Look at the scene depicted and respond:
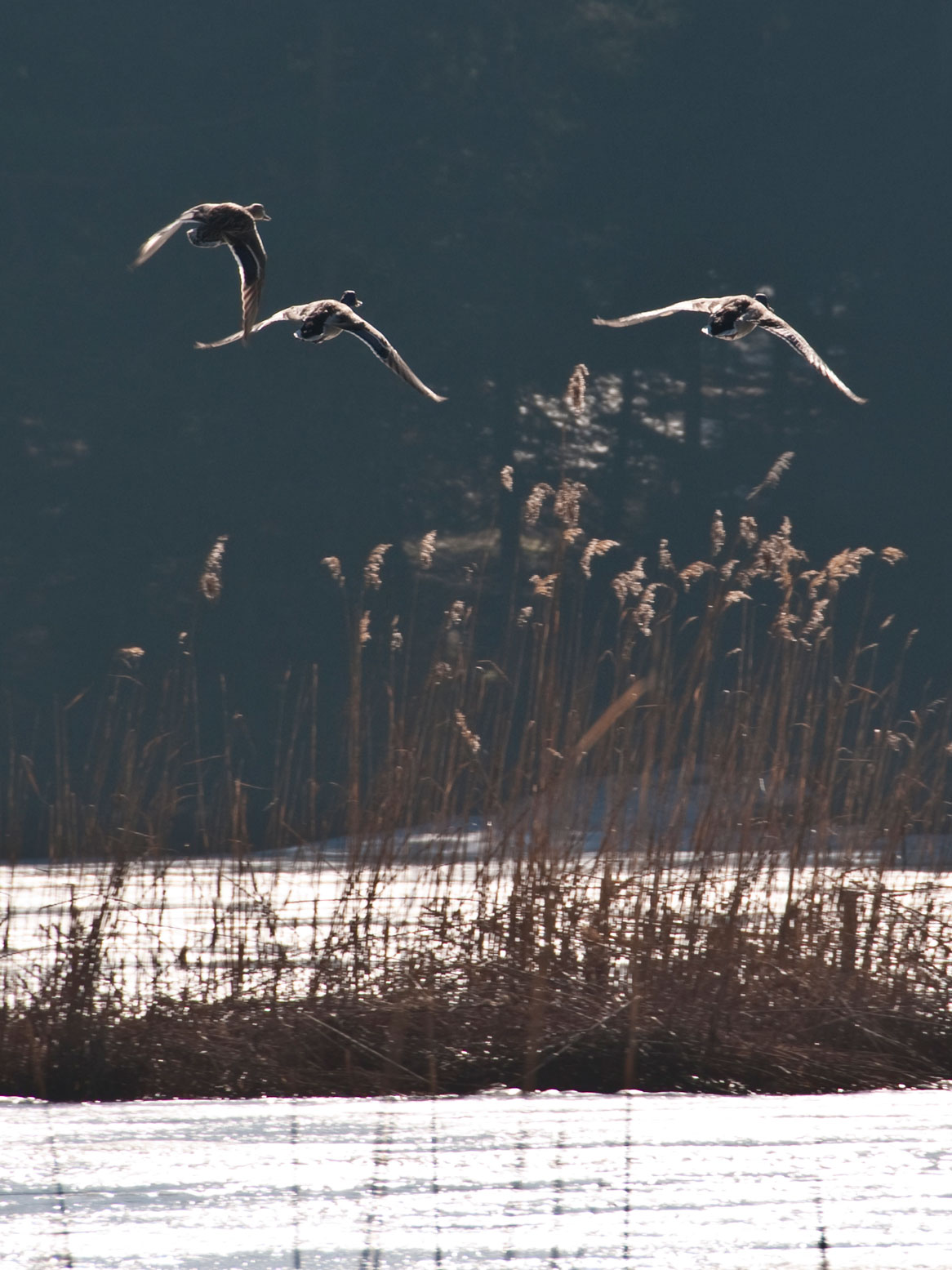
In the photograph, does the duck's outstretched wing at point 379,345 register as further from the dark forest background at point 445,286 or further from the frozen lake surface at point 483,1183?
the dark forest background at point 445,286

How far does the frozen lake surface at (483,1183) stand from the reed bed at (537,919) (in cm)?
13

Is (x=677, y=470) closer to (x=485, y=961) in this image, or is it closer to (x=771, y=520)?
(x=771, y=520)

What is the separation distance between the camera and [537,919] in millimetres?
3164

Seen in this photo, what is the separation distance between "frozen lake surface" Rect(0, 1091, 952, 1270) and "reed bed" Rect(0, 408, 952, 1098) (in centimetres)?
13

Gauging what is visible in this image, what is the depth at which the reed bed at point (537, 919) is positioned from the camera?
288 centimetres

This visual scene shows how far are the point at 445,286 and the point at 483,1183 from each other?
11.4 metres

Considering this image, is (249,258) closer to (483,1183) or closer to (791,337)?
(791,337)

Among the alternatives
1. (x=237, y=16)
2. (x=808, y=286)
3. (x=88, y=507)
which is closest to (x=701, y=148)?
(x=808, y=286)

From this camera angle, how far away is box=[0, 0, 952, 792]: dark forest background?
12.0 meters

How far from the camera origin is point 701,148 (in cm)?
1370

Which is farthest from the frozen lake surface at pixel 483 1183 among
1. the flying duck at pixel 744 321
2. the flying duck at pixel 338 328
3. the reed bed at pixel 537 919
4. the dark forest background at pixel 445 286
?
the dark forest background at pixel 445 286

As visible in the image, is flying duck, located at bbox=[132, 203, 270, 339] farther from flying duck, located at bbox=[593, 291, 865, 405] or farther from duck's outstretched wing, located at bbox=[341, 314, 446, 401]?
flying duck, located at bbox=[593, 291, 865, 405]

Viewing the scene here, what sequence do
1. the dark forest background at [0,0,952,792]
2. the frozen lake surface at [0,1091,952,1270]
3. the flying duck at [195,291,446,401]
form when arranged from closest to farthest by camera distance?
the frozen lake surface at [0,1091,952,1270], the flying duck at [195,291,446,401], the dark forest background at [0,0,952,792]

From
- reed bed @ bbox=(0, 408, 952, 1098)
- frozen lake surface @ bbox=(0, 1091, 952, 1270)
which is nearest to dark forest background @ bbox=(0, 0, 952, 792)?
reed bed @ bbox=(0, 408, 952, 1098)
